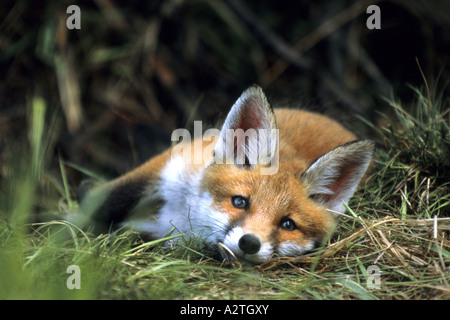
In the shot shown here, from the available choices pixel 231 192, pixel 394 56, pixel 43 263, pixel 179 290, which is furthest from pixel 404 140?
pixel 394 56

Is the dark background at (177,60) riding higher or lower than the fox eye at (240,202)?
higher

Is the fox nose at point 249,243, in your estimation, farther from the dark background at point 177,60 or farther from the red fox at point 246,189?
the dark background at point 177,60

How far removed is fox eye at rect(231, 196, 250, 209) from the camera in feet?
8.91

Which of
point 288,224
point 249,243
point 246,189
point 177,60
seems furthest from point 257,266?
point 177,60

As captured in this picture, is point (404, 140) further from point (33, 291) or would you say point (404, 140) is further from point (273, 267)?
point (33, 291)

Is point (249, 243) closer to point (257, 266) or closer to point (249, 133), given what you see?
point (257, 266)

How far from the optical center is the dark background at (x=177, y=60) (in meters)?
5.50

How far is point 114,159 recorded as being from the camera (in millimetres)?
5840

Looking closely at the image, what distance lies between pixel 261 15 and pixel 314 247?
12.8 feet

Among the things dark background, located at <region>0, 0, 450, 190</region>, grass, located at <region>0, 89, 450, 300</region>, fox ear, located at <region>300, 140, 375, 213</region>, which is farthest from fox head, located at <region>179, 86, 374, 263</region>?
dark background, located at <region>0, 0, 450, 190</region>

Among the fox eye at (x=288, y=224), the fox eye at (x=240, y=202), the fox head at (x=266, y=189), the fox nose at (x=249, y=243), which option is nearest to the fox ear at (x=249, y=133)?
the fox head at (x=266, y=189)

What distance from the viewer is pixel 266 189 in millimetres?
2734

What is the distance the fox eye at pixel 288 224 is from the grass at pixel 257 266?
7.0 inches

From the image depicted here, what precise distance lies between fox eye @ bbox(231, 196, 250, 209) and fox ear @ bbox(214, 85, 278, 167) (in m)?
0.27
